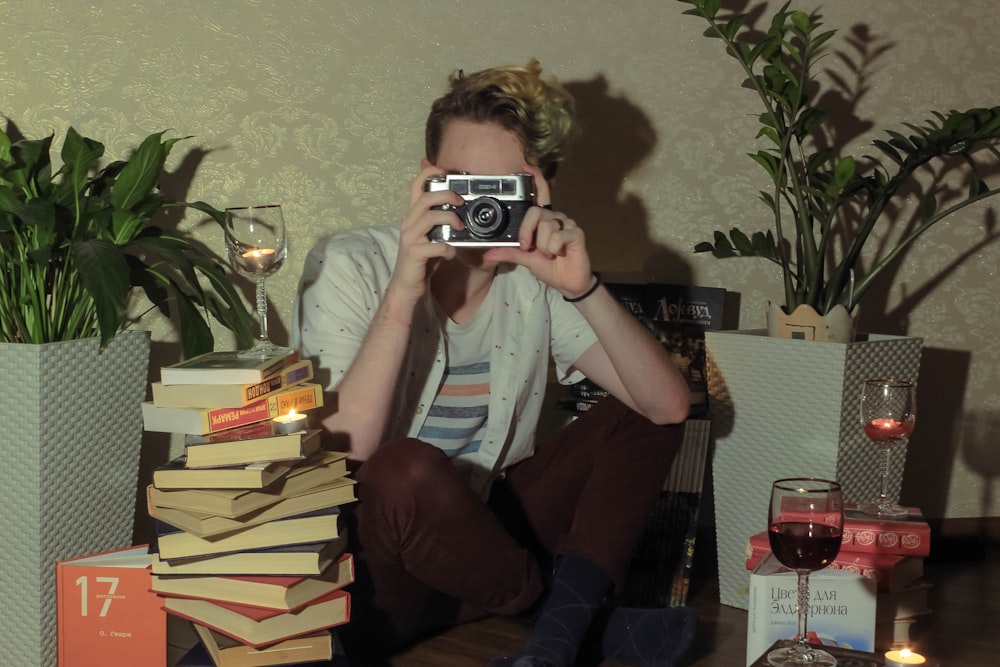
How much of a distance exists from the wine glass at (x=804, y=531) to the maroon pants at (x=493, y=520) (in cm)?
40

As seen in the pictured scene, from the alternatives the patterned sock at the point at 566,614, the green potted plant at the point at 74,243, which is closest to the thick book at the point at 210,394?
the green potted plant at the point at 74,243

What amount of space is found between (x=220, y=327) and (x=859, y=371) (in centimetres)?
124

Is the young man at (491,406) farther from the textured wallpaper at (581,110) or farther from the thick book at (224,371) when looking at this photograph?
the textured wallpaper at (581,110)

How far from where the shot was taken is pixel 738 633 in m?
1.87

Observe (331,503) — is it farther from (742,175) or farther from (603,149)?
(742,175)

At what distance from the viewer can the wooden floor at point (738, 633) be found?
1.71 metres

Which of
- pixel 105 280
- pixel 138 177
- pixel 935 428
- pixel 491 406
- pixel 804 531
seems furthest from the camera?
pixel 935 428

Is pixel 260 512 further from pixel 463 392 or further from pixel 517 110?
pixel 517 110

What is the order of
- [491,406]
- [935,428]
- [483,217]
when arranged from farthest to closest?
[935,428] → [491,406] → [483,217]

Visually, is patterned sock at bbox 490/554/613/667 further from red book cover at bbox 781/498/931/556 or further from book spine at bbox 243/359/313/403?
book spine at bbox 243/359/313/403

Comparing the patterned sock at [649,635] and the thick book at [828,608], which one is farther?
the patterned sock at [649,635]

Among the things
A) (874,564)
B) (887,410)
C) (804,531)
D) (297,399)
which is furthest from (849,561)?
(297,399)

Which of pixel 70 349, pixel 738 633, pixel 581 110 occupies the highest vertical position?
pixel 581 110

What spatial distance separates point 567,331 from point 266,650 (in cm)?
76
